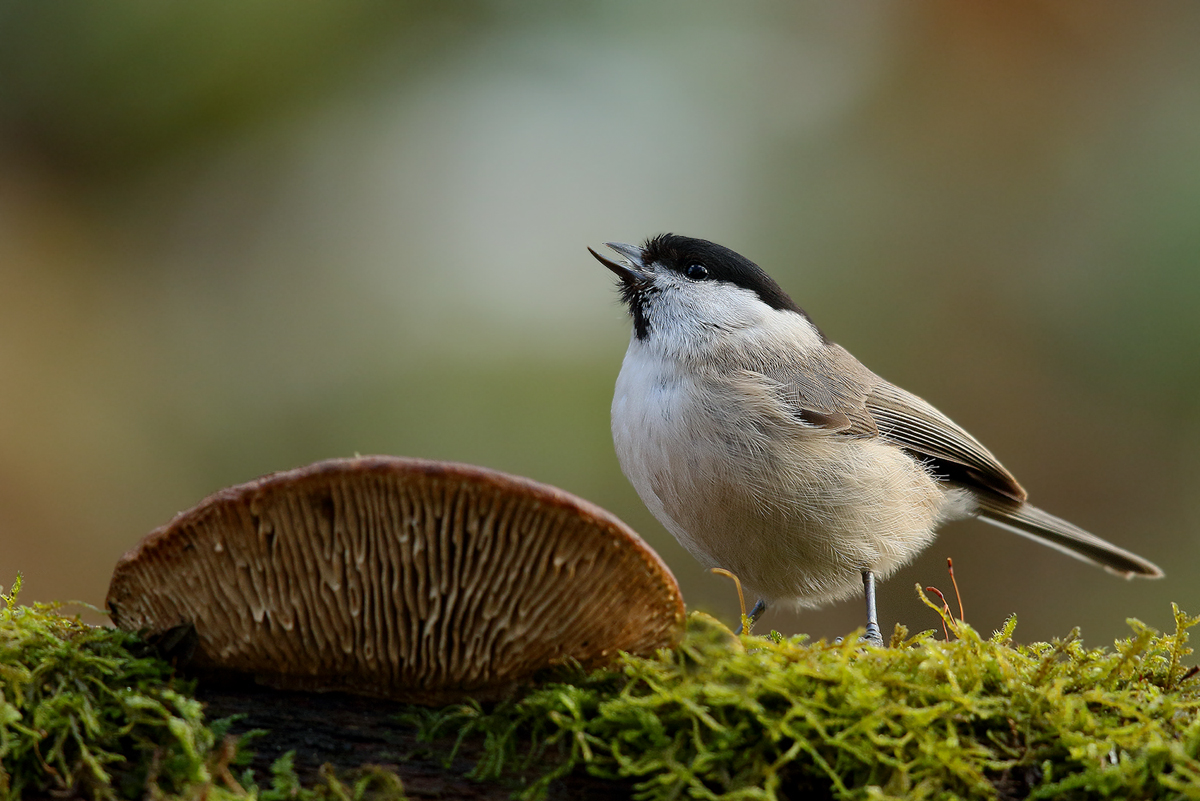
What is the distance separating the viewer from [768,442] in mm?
3279

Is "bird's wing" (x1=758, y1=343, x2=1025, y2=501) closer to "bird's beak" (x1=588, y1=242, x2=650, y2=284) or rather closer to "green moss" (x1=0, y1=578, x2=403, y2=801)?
"bird's beak" (x1=588, y1=242, x2=650, y2=284)

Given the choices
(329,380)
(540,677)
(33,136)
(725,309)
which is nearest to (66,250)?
(33,136)

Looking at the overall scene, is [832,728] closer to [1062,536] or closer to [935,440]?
[935,440]

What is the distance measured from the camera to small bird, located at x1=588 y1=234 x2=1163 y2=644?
3.27 meters

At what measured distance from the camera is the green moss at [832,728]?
169 centimetres

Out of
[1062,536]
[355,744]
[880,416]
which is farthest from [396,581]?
[1062,536]

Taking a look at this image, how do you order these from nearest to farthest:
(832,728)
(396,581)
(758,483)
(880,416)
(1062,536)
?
(396,581) → (832,728) → (758,483) → (880,416) → (1062,536)

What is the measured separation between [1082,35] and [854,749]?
25.9 ft

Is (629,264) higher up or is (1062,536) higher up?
(629,264)

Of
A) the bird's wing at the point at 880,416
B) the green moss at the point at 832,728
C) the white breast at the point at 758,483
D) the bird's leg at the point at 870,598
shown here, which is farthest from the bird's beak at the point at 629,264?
the green moss at the point at 832,728

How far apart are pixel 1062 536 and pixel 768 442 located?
2233 mm

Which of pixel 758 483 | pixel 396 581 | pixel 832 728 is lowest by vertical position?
pixel 832 728

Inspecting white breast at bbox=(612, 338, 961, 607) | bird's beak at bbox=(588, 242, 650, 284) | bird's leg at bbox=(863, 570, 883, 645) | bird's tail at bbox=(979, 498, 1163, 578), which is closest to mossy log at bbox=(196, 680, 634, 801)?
white breast at bbox=(612, 338, 961, 607)

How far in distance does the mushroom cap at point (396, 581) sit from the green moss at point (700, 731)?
106 millimetres
